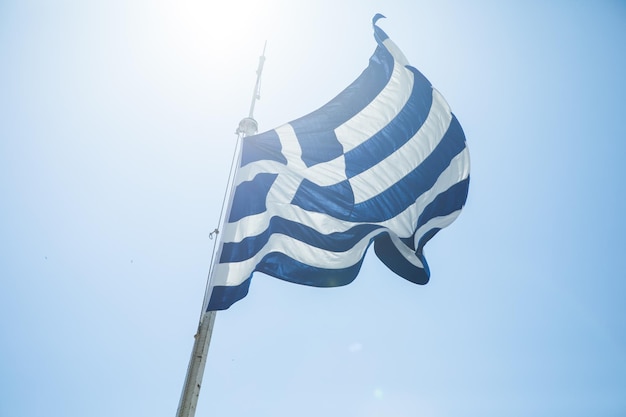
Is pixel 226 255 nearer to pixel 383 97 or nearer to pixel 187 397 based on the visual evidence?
pixel 187 397

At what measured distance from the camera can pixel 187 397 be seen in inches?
202

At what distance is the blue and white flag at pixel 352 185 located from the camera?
21.6 ft

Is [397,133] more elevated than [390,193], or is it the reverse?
[397,133]

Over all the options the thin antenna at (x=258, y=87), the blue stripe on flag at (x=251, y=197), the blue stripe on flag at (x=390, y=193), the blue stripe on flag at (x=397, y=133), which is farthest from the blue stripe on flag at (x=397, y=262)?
the thin antenna at (x=258, y=87)

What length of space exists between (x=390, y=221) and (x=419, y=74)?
2.87 metres

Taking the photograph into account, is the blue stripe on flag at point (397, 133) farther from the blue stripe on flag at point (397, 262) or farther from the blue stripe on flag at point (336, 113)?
the blue stripe on flag at point (397, 262)

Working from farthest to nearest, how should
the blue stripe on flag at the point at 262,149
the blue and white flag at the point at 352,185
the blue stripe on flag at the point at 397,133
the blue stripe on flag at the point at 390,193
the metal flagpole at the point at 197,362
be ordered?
the blue stripe on flag at the point at 397,133 → the blue stripe on flag at the point at 390,193 → the blue stripe on flag at the point at 262,149 → the blue and white flag at the point at 352,185 → the metal flagpole at the point at 197,362

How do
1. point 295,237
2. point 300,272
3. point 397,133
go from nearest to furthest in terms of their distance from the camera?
point 300,272 < point 295,237 < point 397,133

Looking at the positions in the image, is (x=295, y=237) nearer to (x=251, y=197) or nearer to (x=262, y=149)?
(x=251, y=197)

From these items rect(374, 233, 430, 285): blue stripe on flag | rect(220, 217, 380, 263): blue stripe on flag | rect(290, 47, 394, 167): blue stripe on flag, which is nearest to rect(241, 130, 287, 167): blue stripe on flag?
rect(290, 47, 394, 167): blue stripe on flag

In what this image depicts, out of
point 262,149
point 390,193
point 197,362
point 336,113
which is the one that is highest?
point 336,113

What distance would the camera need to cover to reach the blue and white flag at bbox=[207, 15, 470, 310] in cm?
658

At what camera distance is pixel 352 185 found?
764 cm

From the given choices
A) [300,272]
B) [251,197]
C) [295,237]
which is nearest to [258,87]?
[251,197]
